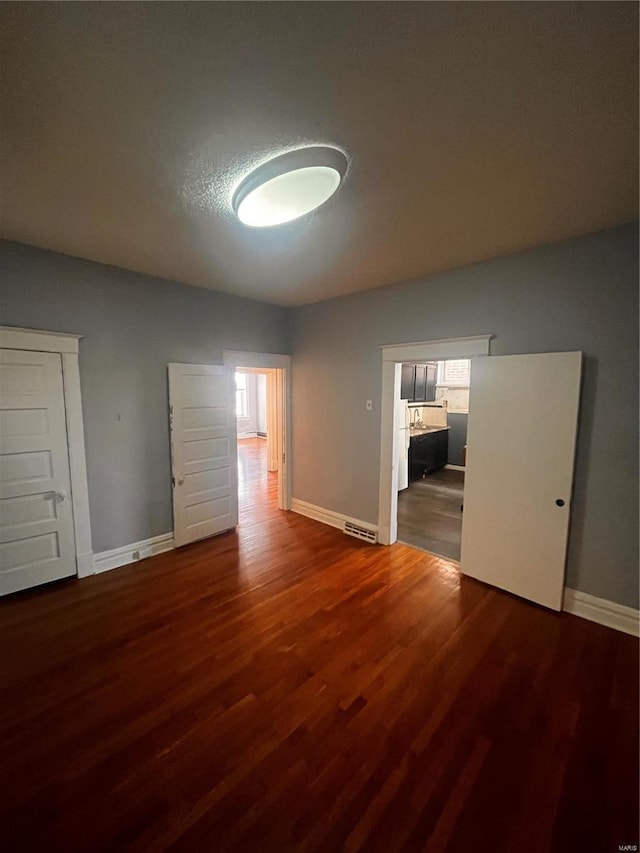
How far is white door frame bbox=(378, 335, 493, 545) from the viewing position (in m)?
3.32

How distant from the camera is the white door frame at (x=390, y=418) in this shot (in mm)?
3322

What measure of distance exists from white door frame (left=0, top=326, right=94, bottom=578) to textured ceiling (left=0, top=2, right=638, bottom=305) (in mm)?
796

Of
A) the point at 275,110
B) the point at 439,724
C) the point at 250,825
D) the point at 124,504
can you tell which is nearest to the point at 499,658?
the point at 439,724

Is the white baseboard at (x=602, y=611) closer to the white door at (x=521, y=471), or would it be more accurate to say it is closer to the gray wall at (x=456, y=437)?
the white door at (x=521, y=471)

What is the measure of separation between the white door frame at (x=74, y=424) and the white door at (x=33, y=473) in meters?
0.04

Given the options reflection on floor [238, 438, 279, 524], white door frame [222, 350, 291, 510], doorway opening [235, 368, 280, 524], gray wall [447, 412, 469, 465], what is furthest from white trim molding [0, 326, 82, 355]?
gray wall [447, 412, 469, 465]

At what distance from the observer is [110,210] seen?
2.08 meters

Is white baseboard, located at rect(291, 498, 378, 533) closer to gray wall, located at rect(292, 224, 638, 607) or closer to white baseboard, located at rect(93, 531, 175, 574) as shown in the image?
gray wall, located at rect(292, 224, 638, 607)

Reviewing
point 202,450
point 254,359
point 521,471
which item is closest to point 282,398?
point 254,359

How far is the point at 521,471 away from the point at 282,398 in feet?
10.00

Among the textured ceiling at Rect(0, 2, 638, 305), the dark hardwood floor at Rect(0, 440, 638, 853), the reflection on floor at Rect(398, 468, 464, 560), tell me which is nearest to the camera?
the textured ceiling at Rect(0, 2, 638, 305)

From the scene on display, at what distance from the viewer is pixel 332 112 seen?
4.31ft

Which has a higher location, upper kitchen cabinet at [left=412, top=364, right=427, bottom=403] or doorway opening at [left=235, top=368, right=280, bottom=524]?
upper kitchen cabinet at [left=412, top=364, right=427, bottom=403]

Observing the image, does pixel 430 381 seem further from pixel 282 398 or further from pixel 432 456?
pixel 282 398
